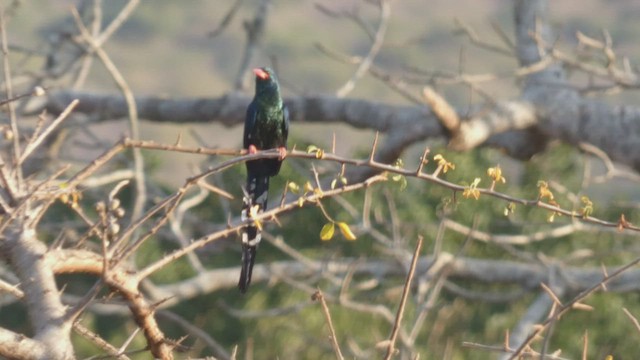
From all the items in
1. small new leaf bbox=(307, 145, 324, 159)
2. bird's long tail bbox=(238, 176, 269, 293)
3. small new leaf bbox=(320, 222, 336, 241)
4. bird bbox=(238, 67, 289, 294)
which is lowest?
bird bbox=(238, 67, 289, 294)

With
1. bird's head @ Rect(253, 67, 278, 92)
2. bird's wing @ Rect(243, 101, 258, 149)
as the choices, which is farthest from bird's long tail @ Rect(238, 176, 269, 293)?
bird's head @ Rect(253, 67, 278, 92)

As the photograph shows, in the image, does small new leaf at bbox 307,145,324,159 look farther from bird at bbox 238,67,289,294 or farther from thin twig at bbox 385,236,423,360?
bird at bbox 238,67,289,294

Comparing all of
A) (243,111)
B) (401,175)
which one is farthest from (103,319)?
(401,175)

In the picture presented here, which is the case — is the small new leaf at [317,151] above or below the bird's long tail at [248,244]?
above

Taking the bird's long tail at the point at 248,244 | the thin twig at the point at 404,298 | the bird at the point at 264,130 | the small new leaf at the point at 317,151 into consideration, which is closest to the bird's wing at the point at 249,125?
the bird at the point at 264,130

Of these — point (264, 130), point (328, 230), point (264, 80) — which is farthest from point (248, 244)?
point (264, 80)

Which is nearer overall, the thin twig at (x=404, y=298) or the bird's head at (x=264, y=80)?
the thin twig at (x=404, y=298)

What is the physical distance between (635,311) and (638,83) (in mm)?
6119

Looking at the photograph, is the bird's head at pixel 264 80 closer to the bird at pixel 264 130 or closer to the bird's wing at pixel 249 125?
the bird at pixel 264 130

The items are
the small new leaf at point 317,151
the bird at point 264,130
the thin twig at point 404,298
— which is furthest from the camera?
the bird at point 264,130

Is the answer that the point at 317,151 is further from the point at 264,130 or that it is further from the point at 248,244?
the point at 264,130

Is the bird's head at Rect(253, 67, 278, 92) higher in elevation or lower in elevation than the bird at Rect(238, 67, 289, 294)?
higher

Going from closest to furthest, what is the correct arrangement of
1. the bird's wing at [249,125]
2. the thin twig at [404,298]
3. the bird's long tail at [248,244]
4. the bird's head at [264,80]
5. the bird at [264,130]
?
the thin twig at [404,298]
the bird's long tail at [248,244]
the bird at [264,130]
the bird's wing at [249,125]
the bird's head at [264,80]

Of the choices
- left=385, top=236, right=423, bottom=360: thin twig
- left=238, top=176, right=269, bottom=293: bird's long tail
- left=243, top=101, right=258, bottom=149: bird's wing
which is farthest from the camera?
left=243, top=101, right=258, bottom=149: bird's wing
